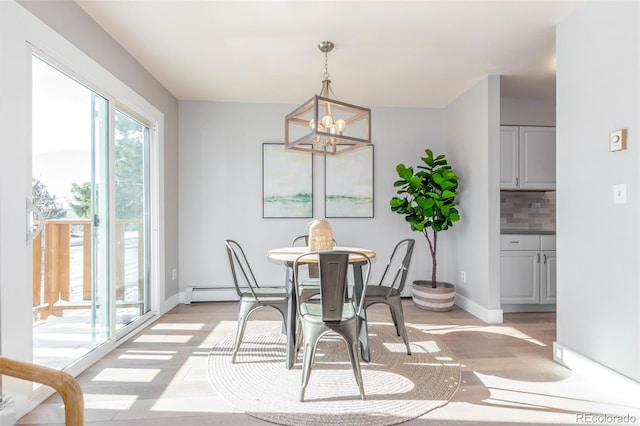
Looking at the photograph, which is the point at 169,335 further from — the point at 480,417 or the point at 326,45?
the point at 326,45

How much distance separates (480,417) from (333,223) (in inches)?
112

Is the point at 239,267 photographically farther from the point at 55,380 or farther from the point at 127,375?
the point at 55,380

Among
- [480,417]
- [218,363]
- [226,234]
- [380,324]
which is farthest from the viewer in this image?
[226,234]

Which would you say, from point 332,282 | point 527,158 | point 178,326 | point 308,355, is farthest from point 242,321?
point 527,158

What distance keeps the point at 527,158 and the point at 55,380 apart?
177 inches

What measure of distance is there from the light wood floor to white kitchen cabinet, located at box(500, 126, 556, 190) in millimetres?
1649

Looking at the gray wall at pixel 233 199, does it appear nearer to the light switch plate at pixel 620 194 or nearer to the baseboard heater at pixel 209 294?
the baseboard heater at pixel 209 294

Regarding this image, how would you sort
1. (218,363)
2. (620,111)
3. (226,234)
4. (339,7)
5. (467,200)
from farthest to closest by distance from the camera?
1. (226,234)
2. (467,200)
3. (218,363)
4. (339,7)
5. (620,111)

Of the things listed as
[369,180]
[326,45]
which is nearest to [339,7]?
[326,45]

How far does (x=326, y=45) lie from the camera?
2.77 metres

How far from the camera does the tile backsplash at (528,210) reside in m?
4.39

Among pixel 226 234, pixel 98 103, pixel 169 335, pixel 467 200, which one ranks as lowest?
pixel 169 335

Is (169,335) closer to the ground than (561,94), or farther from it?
closer to the ground

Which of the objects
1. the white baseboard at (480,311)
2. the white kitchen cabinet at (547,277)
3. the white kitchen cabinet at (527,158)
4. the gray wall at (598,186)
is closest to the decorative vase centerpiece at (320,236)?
the gray wall at (598,186)
